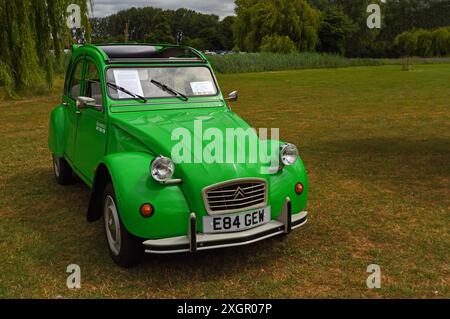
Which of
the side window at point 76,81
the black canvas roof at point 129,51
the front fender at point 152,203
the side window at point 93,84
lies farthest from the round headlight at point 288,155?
the side window at point 76,81

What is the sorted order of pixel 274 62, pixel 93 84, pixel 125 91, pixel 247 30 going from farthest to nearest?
pixel 247 30 < pixel 274 62 < pixel 93 84 < pixel 125 91

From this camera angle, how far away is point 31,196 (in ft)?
22.3

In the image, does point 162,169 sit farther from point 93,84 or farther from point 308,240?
point 93,84

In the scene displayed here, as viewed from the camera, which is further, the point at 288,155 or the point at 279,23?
the point at 279,23

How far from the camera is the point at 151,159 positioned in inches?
168

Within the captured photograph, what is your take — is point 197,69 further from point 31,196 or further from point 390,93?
point 390,93

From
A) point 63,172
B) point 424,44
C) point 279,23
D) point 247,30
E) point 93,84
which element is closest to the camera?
point 93,84

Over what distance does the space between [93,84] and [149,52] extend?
2.77ft

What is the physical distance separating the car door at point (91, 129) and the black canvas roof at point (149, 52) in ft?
0.98

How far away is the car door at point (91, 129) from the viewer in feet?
17.1

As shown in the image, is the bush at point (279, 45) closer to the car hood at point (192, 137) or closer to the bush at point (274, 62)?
the bush at point (274, 62)

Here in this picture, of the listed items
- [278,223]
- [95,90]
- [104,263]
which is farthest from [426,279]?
[95,90]

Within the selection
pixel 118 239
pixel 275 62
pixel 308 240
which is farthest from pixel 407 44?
pixel 118 239

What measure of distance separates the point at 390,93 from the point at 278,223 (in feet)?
62.5
